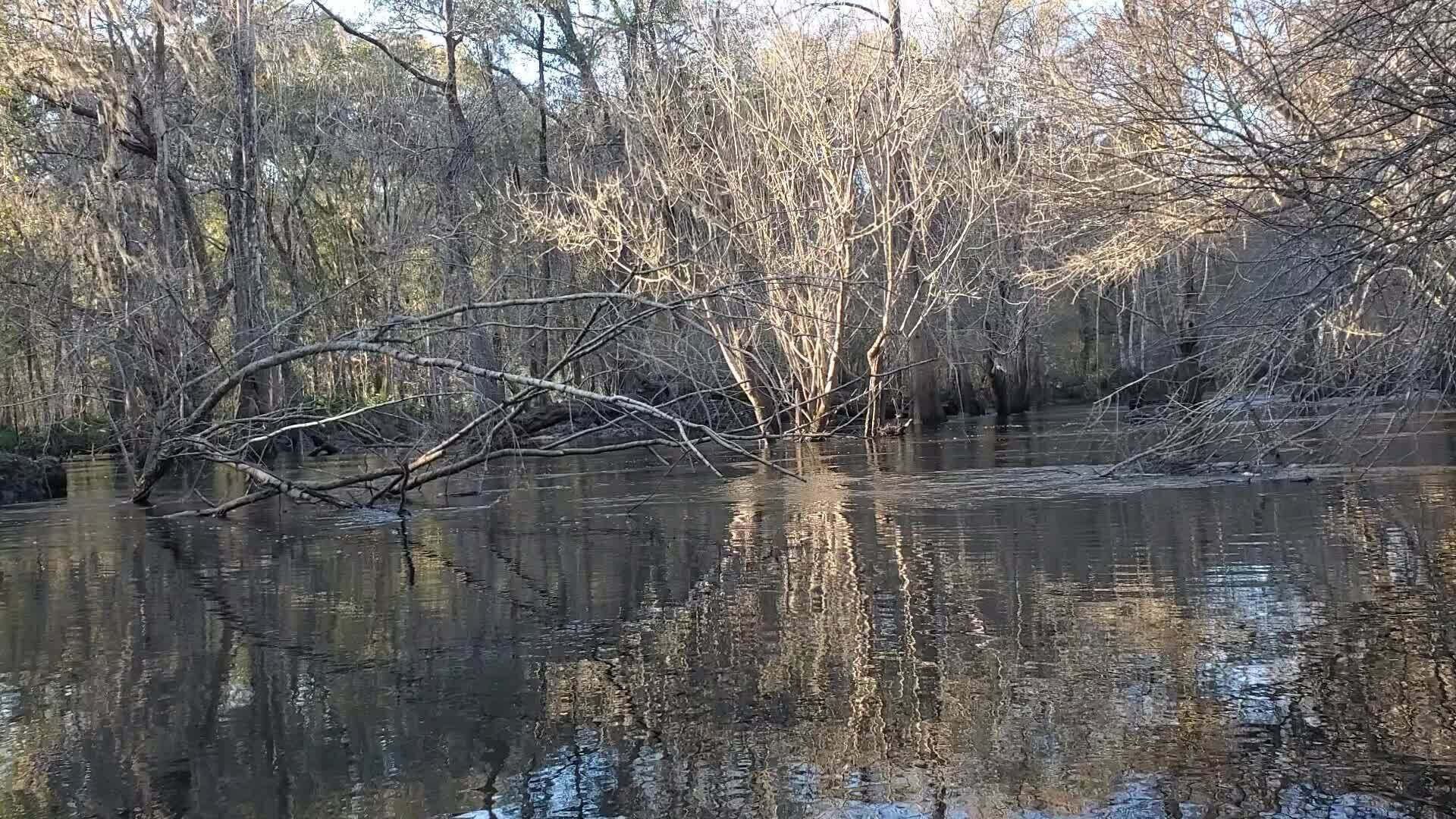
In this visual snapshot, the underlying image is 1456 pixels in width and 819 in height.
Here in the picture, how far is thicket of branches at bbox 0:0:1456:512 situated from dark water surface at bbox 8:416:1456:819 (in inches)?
49.9

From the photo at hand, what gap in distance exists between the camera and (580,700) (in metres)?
4.95

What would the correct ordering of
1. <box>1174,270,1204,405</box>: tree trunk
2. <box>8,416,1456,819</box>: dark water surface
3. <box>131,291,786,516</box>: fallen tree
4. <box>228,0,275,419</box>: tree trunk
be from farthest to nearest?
<box>228,0,275,419</box>: tree trunk < <box>1174,270,1204,405</box>: tree trunk < <box>131,291,786,516</box>: fallen tree < <box>8,416,1456,819</box>: dark water surface

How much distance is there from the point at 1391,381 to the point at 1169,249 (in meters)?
6.15

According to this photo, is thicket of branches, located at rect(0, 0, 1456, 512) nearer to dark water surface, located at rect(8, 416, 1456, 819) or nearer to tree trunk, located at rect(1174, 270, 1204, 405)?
tree trunk, located at rect(1174, 270, 1204, 405)

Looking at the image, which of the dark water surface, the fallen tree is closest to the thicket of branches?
the fallen tree

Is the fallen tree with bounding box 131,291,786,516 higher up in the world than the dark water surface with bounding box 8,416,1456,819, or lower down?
higher up

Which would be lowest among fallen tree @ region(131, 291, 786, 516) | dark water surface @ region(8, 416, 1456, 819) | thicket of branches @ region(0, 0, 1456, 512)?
dark water surface @ region(8, 416, 1456, 819)

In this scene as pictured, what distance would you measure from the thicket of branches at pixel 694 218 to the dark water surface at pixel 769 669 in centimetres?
127

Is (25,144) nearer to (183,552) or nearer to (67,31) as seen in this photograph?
(67,31)

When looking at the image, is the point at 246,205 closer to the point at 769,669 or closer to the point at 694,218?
the point at 694,218

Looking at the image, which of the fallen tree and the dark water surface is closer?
the dark water surface

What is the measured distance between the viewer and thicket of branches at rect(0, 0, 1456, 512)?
29.4 feet

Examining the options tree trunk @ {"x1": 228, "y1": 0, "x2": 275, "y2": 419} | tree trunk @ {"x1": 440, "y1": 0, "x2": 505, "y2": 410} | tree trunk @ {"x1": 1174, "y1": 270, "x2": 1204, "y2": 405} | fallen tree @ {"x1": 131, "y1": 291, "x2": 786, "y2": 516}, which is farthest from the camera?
tree trunk @ {"x1": 440, "y1": 0, "x2": 505, "y2": 410}

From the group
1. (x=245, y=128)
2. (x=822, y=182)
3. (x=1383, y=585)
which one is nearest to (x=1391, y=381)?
(x=1383, y=585)
